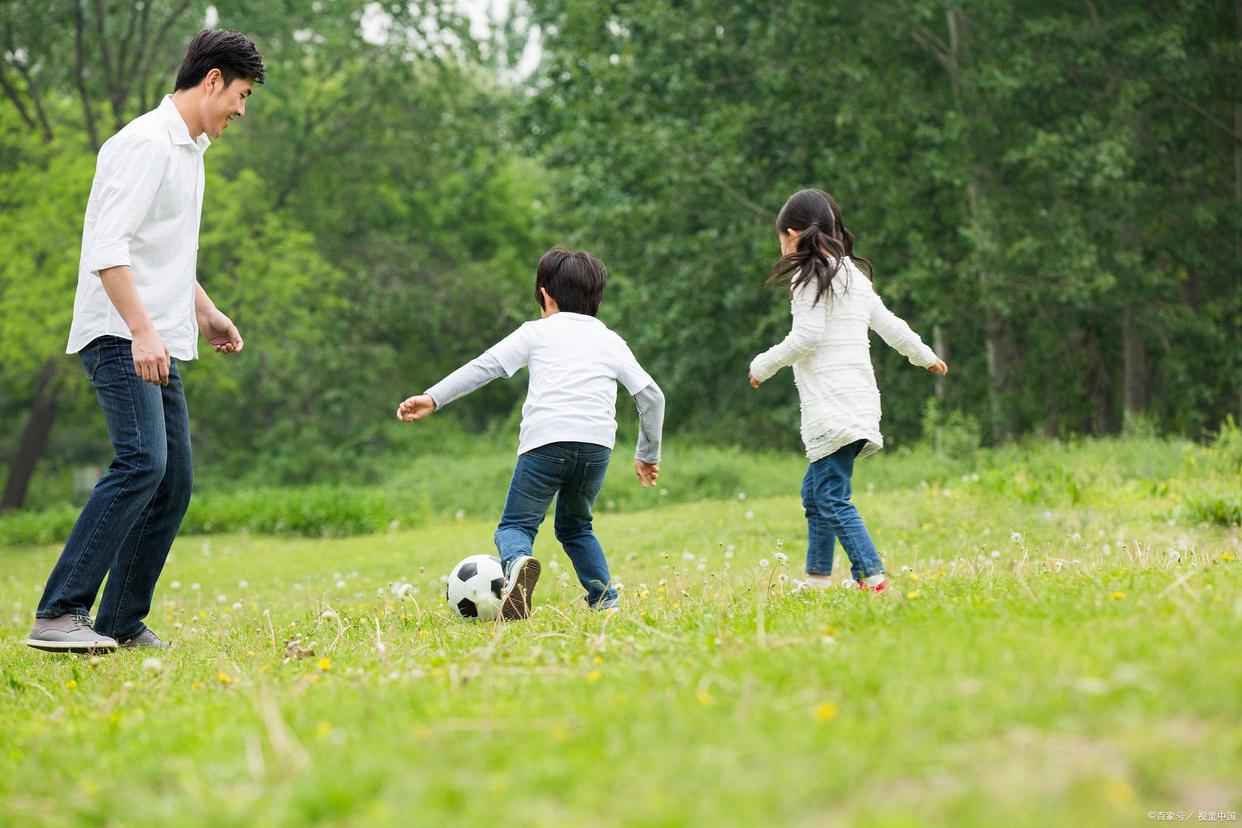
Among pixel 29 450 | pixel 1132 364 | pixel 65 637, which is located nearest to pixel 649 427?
pixel 65 637

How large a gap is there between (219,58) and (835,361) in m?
3.17

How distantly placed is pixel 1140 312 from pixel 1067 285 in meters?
2.62

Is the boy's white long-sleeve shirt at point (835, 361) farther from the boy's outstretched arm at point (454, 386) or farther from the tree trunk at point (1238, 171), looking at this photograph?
the tree trunk at point (1238, 171)

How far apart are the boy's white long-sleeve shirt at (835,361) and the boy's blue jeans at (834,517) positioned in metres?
0.08

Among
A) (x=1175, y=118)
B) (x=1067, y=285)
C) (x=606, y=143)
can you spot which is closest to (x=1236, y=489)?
(x=1067, y=285)

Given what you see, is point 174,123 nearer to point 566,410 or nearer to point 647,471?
point 566,410

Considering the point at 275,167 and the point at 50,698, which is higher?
the point at 275,167

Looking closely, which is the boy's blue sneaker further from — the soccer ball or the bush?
the bush

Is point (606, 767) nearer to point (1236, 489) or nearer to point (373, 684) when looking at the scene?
point (373, 684)

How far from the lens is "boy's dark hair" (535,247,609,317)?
6133mm

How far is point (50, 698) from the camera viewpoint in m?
4.37

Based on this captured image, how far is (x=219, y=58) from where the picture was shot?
18.0ft

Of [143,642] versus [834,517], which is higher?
[834,517]

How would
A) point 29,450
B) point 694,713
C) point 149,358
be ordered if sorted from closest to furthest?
point 694,713
point 149,358
point 29,450
